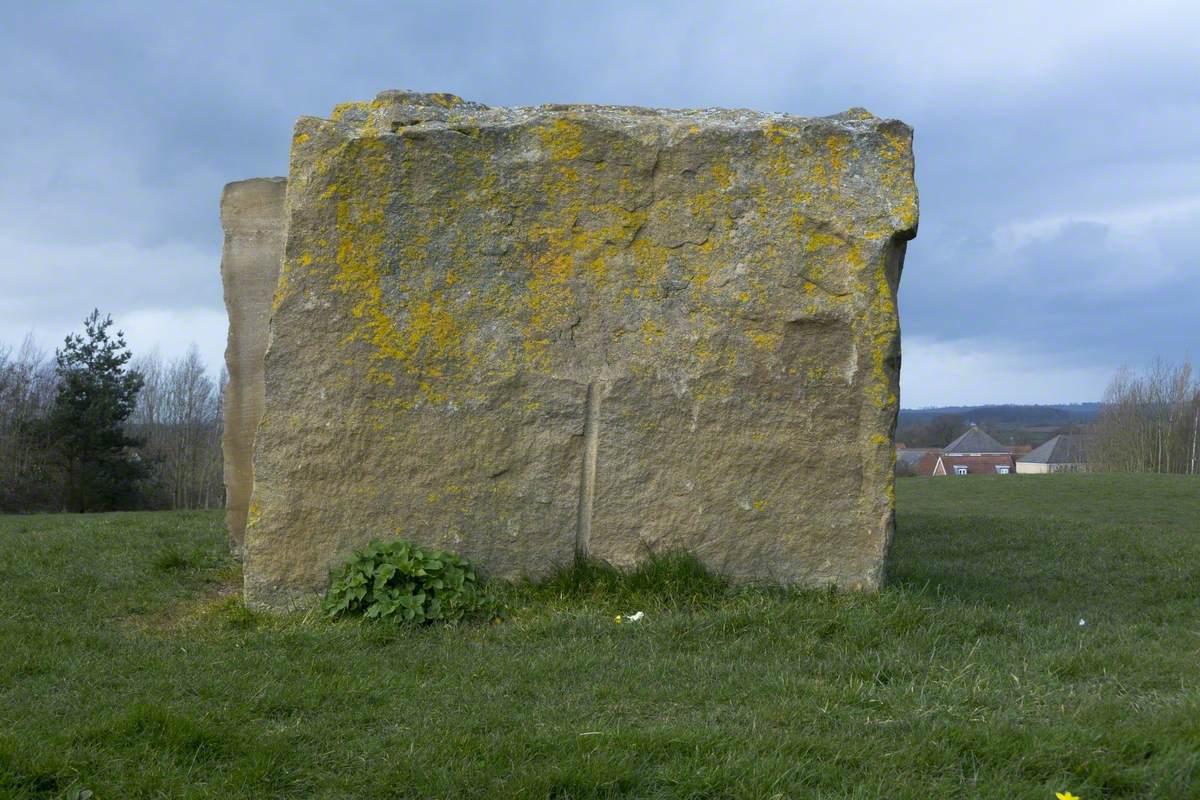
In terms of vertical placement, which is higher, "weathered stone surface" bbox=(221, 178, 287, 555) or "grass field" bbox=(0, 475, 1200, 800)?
"weathered stone surface" bbox=(221, 178, 287, 555)

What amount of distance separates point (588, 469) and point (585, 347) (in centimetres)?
69

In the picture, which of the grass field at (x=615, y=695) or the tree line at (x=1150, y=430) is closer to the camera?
the grass field at (x=615, y=695)

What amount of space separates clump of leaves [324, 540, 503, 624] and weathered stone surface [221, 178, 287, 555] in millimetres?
3017

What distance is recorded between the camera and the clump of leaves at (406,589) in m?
5.75

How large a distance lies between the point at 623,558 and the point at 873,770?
2818 mm

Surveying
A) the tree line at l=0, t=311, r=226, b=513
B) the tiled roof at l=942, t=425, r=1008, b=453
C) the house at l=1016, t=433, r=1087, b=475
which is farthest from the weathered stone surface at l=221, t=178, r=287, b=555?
the tiled roof at l=942, t=425, r=1008, b=453

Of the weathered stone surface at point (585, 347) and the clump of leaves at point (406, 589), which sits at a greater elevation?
the weathered stone surface at point (585, 347)

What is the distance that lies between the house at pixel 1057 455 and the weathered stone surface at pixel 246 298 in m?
51.2

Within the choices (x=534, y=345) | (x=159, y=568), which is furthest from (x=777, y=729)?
(x=159, y=568)

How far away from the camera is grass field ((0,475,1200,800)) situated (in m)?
3.47

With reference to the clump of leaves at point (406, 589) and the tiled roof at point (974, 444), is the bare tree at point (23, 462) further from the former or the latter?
the tiled roof at point (974, 444)

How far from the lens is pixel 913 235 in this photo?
6227 millimetres

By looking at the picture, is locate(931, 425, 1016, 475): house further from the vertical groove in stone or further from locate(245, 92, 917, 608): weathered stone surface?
the vertical groove in stone

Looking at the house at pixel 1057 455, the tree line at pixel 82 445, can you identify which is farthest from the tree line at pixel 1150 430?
the tree line at pixel 82 445
